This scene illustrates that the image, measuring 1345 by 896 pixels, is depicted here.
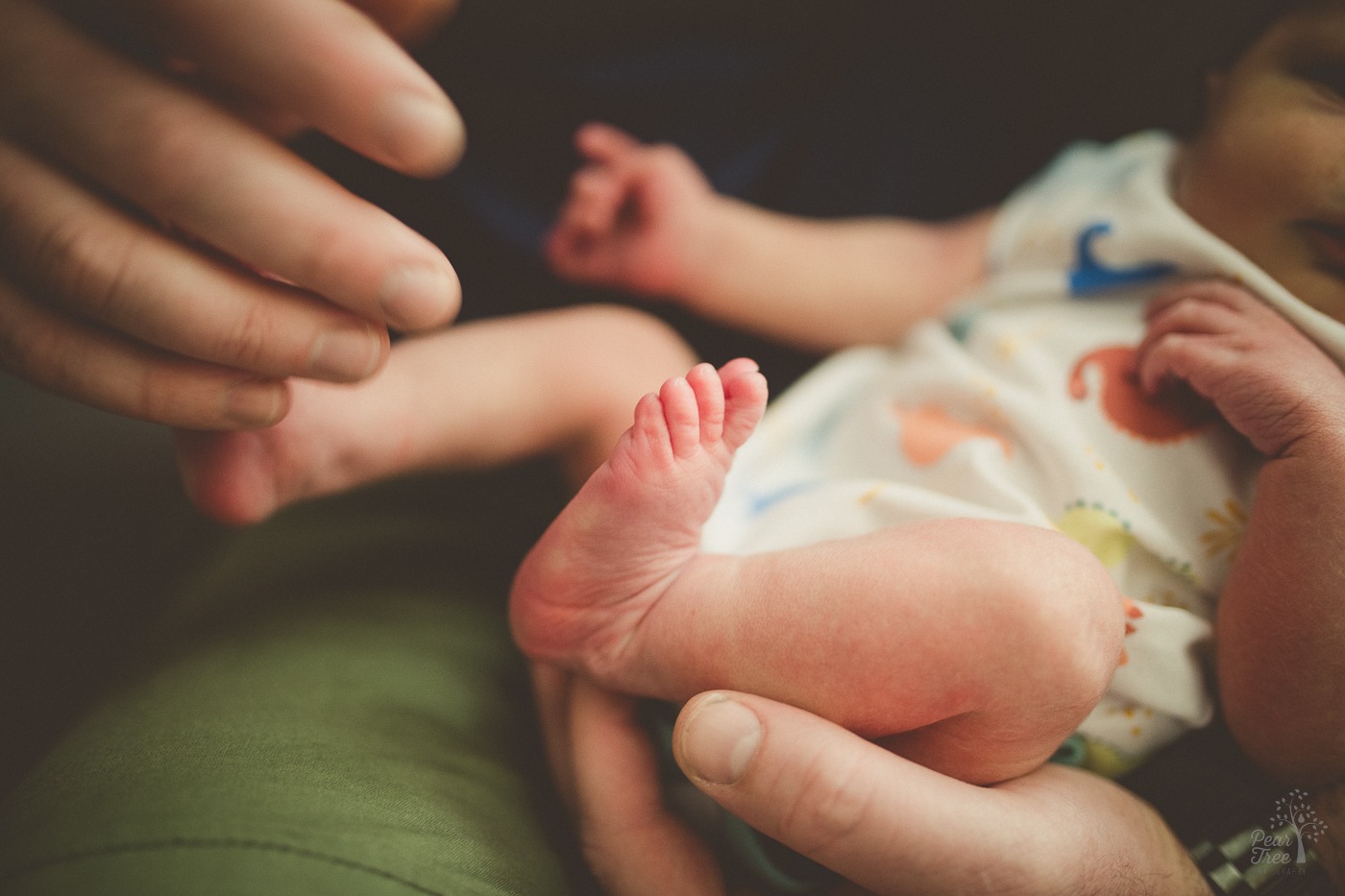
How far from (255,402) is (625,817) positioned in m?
0.37

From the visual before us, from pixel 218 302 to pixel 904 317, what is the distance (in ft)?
2.53

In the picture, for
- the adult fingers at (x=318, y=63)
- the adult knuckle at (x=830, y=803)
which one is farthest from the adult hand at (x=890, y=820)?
the adult fingers at (x=318, y=63)

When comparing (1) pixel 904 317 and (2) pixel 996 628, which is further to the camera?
(1) pixel 904 317

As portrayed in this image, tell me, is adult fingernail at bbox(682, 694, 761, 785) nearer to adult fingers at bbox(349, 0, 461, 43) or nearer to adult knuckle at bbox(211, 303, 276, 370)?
adult knuckle at bbox(211, 303, 276, 370)

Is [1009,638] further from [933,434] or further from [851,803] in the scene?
[933,434]

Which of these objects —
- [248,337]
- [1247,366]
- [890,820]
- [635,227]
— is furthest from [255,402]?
[1247,366]

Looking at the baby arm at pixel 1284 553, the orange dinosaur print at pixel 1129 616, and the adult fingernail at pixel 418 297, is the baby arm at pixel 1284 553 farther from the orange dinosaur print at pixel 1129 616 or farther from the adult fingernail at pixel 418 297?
the adult fingernail at pixel 418 297

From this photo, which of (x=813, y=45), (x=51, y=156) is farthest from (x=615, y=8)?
(x=51, y=156)

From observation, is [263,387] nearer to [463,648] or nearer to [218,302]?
[218,302]

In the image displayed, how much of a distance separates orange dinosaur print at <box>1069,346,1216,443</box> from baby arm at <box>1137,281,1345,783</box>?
49mm

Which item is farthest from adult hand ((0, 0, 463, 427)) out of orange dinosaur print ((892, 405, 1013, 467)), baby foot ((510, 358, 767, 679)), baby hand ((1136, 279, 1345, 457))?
baby hand ((1136, 279, 1345, 457))

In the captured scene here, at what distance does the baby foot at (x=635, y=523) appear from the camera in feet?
1.55

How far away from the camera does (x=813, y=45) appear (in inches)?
40.6

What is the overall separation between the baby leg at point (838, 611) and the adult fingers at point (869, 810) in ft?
0.11
